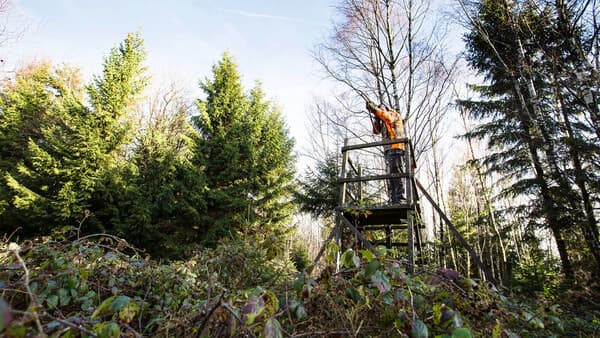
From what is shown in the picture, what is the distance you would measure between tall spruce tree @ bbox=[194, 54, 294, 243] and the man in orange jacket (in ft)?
17.0

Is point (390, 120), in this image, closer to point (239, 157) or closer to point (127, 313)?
point (127, 313)

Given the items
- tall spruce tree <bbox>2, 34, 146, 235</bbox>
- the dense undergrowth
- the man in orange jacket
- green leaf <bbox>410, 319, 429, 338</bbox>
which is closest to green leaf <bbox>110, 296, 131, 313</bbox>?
the dense undergrowth

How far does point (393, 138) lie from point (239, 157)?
665cm

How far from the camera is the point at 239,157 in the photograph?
1105 cm

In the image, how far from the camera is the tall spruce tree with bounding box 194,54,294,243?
10.1 metres

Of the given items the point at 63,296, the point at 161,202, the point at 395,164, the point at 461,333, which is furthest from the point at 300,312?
the point at 161,202

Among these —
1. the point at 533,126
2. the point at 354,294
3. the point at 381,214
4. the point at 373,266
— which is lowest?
the point at 354,294

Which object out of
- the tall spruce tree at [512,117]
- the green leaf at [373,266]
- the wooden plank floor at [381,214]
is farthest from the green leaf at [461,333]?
the tall spruce tree at [512,117]

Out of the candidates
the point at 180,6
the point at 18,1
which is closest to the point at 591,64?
the point at 180,6

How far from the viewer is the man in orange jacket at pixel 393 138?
5548 mm

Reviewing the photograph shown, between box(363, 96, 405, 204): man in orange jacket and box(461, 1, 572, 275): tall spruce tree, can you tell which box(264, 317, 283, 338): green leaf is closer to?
box(363, 96, 405, 204): man in orange jacket

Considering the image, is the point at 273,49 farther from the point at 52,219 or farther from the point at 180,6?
the point at 52,219

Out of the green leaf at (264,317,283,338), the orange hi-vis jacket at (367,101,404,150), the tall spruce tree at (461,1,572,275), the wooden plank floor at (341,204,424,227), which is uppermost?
the tall spruce tree at (461,1,572,275)

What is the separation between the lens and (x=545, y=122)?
8.44 meters
